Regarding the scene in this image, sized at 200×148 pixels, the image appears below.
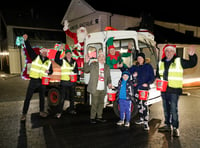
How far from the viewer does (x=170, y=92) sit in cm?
401

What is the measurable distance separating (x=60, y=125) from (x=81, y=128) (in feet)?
2.05

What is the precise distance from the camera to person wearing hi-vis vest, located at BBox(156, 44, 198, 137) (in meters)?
3.93

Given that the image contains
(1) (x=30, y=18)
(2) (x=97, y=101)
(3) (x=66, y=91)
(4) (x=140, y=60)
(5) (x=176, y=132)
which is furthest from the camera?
(1) (x=30, y=18)

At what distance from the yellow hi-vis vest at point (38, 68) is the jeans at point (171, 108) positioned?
338cm

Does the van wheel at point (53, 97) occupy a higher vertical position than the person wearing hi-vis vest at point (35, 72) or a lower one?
lower

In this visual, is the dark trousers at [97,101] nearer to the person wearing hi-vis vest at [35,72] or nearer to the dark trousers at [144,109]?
the dark trousers at [144,109]

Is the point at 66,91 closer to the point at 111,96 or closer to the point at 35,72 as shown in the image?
the point at 35,72

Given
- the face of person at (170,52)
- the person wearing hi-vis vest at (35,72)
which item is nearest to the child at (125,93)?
the face of person at (170,52)

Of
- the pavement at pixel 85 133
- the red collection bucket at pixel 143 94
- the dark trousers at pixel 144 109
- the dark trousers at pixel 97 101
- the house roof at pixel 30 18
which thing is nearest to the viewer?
the pavement at pixel 85 133

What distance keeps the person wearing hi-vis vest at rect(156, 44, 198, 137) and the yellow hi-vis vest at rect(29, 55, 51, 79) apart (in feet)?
10.5

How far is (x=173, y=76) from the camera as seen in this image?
13.1 feet

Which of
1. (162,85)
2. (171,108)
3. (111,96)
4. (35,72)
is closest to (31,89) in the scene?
(35,72)

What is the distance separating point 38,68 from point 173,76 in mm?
3630

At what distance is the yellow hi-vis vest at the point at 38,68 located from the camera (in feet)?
16.4
